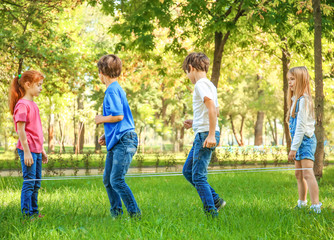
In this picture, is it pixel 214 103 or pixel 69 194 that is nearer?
pixel 214 103

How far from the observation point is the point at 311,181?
456 centimetres

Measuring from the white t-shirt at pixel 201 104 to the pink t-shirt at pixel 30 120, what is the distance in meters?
1.82

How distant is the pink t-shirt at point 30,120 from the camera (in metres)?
4.19

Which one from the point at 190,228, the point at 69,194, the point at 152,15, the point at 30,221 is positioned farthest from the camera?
the point at 152,15

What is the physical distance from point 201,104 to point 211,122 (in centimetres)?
29

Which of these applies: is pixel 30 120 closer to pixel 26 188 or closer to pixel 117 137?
pixel 26 188

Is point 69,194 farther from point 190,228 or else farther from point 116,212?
point 190,228

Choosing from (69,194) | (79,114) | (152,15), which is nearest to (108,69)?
(69,194)

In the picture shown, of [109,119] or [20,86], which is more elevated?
[20,86]

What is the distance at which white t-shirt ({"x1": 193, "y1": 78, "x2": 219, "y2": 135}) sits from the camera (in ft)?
13.0

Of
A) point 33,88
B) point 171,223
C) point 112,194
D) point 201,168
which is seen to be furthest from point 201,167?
point 33,88

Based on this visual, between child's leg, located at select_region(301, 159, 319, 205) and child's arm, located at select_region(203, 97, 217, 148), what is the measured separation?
146 centimetres

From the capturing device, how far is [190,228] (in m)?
3.60

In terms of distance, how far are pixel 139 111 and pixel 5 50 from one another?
19070 mm
